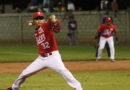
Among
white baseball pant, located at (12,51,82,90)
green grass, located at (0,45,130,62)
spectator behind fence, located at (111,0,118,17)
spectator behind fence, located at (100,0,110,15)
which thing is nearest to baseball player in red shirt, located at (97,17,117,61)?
green grass, located at (0,45,130,62)

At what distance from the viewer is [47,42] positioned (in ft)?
33.7

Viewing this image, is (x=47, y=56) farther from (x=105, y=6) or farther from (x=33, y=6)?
(x=33, y=6)

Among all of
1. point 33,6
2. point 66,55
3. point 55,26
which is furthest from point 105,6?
point 55,26

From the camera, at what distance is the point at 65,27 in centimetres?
3719

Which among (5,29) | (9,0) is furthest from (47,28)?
A: (9,0)

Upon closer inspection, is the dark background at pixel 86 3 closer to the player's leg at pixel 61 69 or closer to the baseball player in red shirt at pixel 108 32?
the baseball player in red shirt at pixel 108 32

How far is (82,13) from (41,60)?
1045 inches

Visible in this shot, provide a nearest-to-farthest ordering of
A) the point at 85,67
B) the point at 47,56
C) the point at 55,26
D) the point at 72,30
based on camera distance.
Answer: the point at 55,26 < the point at 47,56 < the point at 85,67 < the point at 72,30

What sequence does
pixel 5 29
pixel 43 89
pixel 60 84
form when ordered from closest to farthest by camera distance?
1. pixel 43 89
2. pixel 60 84
3. pixel 5 29

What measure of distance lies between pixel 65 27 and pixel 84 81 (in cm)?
2384

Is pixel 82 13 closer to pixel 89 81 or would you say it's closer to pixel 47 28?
pixel 89 81

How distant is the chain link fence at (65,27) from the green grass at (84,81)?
65.1 feet

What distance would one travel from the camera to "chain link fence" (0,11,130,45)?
3538 cm

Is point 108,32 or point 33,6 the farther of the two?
point 33,6
